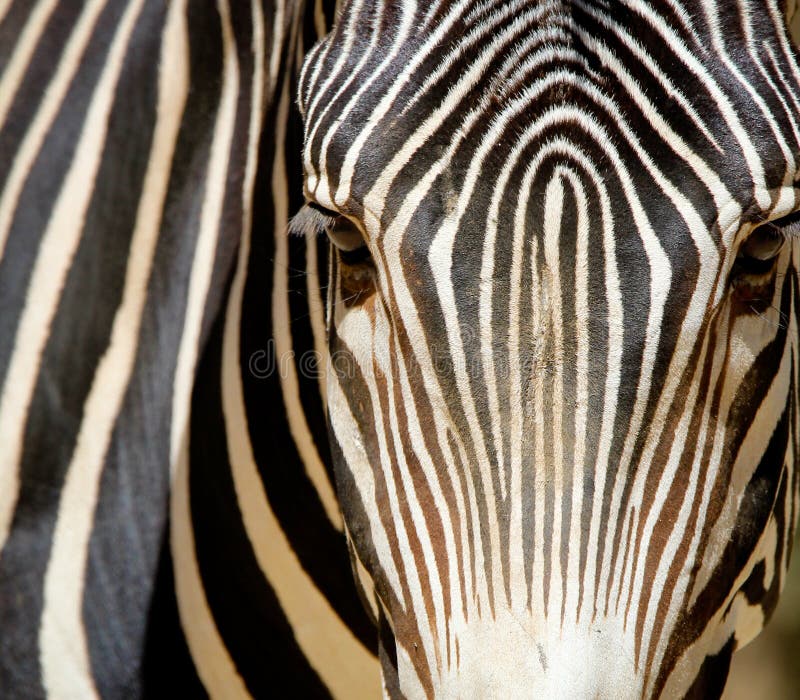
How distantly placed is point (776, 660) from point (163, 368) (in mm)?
5786

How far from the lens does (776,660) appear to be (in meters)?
6.63

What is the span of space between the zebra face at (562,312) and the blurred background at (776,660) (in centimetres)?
532

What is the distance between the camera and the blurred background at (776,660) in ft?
21.1

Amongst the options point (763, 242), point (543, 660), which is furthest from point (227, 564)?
point (763, 242)

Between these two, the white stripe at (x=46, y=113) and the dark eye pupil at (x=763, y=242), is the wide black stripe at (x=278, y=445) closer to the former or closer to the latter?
the white stripe at (x=46, y=113)

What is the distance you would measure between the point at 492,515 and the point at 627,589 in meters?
0.22

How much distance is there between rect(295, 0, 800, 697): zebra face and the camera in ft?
4.64

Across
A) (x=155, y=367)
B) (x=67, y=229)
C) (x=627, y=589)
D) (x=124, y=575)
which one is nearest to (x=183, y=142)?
(x=67, y=229)

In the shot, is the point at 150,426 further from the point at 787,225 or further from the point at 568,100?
the point at 787,225

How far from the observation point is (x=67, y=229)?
85.4 inches

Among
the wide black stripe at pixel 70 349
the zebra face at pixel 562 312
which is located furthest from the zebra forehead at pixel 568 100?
the wide black stripe at pixel 70 349

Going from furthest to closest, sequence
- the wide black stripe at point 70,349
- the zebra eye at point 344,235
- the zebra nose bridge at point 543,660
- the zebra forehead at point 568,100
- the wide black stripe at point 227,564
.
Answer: the wide black stripe at point 227,564 < the wide black stripe at point 70,349 < the zebra eye at point 344,235 < the zebra forehead at point 568,100 < the zebra nose bridge at point 543,660

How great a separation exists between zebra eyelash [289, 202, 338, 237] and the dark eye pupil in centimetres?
67

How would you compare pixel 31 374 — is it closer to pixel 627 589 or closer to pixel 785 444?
pixel 627 589
